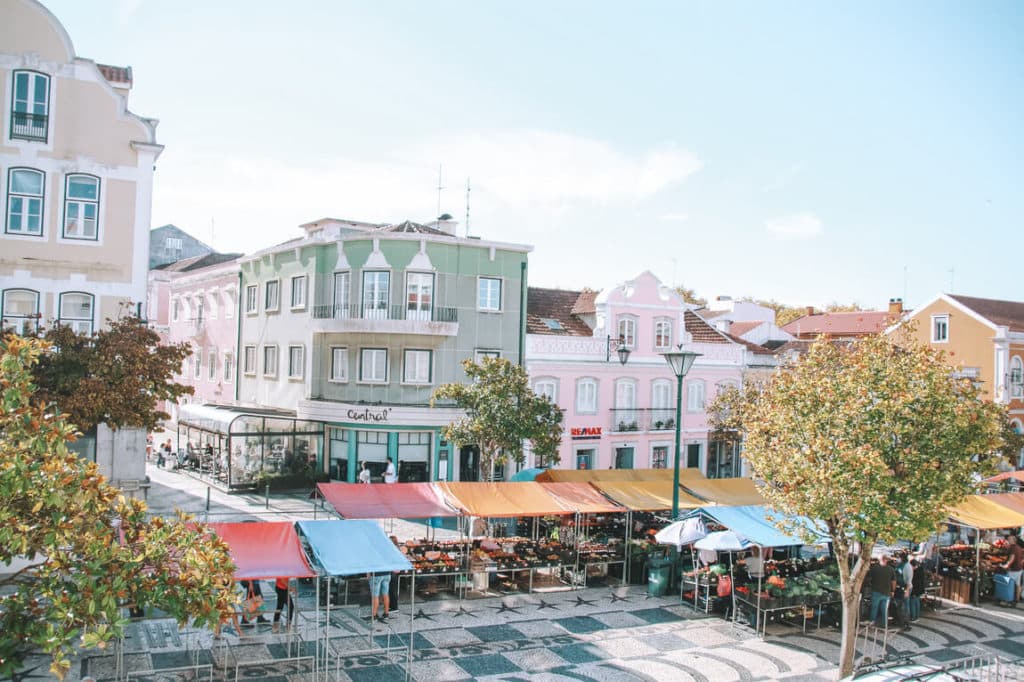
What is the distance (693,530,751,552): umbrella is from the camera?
19.1 m

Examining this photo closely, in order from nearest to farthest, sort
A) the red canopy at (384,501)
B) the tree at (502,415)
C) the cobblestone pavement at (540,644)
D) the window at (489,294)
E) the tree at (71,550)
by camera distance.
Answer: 1. the tree at (71,550)
2. the cobblestone pavement at (540,644)
3. the red canopy at (384,501)
4. the tree at (502,415)
5. the window at (489,294)

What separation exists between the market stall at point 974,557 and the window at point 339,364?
22.2m

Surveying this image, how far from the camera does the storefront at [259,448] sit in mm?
34281

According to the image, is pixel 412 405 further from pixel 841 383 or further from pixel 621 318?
pixel 841 383

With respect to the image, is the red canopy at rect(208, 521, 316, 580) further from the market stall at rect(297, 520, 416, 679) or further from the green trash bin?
the green trash bin

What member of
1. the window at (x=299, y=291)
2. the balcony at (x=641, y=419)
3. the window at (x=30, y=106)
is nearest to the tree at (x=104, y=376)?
the window at (x=30, y=106)

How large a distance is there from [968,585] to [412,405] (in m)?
20.2

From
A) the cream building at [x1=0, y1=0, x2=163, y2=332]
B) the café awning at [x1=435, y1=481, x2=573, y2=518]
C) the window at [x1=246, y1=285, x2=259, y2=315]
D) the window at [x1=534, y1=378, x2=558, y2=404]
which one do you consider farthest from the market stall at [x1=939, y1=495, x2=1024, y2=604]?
the window at [x1=246, y1=285, x2=259, y2=315]

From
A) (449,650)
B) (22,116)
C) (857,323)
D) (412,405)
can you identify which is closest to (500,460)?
(412,405)

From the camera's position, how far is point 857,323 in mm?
64250

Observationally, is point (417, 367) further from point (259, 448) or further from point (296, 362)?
point (259, 448)

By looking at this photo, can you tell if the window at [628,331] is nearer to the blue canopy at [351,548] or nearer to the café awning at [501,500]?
the café awning at [501,500]

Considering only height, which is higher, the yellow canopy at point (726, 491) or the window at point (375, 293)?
the window at point (375, 293)

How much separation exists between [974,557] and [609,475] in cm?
1023
